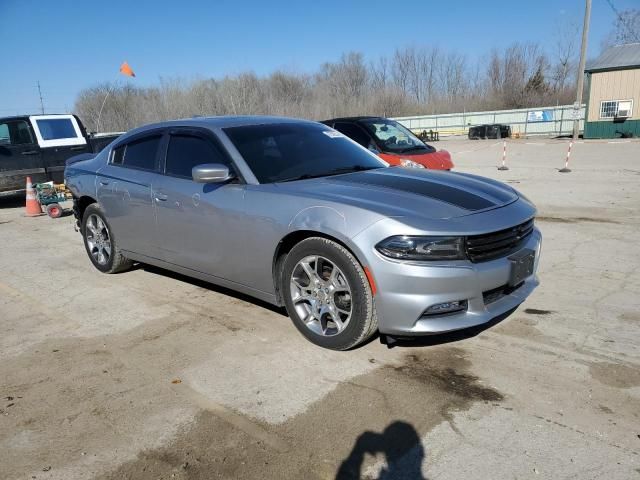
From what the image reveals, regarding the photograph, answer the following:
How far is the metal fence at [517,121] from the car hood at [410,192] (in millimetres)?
37179

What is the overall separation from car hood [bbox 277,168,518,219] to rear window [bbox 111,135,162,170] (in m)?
1.67

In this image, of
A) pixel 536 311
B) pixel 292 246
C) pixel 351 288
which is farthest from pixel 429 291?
pixel 536 311

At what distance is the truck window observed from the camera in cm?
1126

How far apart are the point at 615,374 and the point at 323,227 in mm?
2047

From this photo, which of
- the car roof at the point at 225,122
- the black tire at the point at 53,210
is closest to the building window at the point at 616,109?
the black tire at the point at 53,210

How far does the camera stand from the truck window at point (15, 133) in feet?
36.9

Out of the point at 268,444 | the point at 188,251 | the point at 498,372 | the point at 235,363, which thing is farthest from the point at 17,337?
the point at 498,372

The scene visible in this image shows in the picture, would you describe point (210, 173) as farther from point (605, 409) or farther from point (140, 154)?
point (605, 409)

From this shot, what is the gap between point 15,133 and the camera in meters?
11.3

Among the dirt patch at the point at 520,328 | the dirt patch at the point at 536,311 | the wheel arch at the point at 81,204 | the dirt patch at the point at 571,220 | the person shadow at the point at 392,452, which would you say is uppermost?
the wheel arch at the point at 81,204

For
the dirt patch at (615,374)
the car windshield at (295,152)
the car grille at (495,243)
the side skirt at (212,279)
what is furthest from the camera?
the car windshield at (295,152)

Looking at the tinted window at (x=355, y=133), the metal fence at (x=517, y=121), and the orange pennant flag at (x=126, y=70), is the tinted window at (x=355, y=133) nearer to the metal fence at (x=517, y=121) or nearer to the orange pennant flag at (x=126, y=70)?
the orange pennant flag at (x=126, y=70)

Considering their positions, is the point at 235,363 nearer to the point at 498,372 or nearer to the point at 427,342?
the point at 427,342

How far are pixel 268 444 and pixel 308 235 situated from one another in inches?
58.0
